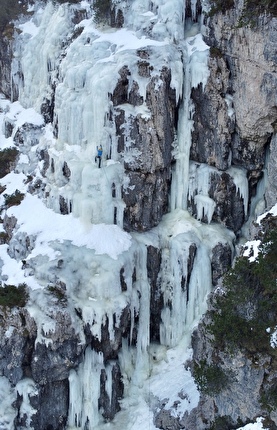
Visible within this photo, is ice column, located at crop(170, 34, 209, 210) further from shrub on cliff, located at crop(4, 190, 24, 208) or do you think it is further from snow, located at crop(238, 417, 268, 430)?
snow, located at crop(238, 417, 268, 430)

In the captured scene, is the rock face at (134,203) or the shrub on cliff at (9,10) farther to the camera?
the shrub on cliff at (9,10)

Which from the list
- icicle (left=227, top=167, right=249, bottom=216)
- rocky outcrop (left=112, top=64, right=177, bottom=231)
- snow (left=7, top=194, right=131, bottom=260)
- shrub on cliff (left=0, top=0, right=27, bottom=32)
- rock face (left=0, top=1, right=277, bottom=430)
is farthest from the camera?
shrub on cliff (left=0, top=0, right=27, bottom=32)

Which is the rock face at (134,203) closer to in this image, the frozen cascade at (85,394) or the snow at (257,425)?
the frozen cascade at (85,394)

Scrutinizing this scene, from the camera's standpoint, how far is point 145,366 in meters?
23.4

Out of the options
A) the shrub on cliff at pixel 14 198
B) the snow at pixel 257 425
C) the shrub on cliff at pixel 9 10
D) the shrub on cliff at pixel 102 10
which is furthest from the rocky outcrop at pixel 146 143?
→ the shrub on cliff at pixel 9 10

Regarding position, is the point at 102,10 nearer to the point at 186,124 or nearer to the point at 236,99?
the point at 186,124

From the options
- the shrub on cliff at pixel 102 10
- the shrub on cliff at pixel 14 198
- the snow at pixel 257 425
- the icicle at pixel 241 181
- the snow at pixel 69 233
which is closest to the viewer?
the snow at pixel 257 425

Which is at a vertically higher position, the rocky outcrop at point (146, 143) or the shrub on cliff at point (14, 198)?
the rocky outcrop at point (146, 143)

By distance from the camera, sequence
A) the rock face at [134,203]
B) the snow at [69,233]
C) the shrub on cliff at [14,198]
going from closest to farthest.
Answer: the rock face at [134,203]
the snow at [69,233]
the shrub on cliff at [14,198]

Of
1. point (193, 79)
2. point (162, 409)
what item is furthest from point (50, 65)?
point (162, 409)

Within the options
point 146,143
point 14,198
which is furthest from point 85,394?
point 146,143

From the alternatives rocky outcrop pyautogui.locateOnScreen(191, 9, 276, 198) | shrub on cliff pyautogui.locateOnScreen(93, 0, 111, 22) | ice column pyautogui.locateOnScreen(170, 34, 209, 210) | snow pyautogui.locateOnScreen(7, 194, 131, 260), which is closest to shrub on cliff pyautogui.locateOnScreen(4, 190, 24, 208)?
snow pyautogui.locateOnScreen(7, 194, 131, 260)

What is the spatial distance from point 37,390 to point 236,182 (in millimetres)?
13373

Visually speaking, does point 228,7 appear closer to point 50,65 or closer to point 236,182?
point 236,182
